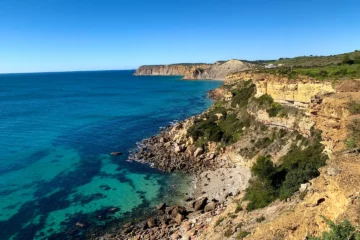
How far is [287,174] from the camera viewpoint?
27.9 metres

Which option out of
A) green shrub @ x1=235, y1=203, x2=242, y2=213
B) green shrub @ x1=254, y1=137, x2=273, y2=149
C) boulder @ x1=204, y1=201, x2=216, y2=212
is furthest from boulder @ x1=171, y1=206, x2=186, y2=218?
green shrub @ x1=254, y1=137, x2=273, y2=149

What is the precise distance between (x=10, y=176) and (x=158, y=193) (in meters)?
23.3

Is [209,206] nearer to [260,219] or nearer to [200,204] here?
[200,204]

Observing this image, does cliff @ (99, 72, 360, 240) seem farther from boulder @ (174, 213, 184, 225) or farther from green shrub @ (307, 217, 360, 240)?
green shrub @ (307, 217, 360, 240)

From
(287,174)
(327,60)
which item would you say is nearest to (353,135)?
(287,174)

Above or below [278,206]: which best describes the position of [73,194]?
below

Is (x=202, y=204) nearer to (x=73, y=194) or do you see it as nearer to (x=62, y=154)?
(x=73, y=194)

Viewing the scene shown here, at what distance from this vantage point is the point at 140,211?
32.8 m

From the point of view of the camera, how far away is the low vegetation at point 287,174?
24938 mm

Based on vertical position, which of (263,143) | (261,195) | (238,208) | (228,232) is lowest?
(238,208)

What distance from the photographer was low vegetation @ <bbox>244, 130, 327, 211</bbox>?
24.9 metres

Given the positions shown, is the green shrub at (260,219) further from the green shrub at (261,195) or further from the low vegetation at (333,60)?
the low vegetation at (333,60)

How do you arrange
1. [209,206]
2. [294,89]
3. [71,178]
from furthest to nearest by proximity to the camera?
[71,178] < [294,89] < [209,206]

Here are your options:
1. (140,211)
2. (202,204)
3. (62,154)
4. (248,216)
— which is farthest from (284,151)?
(62,154)
